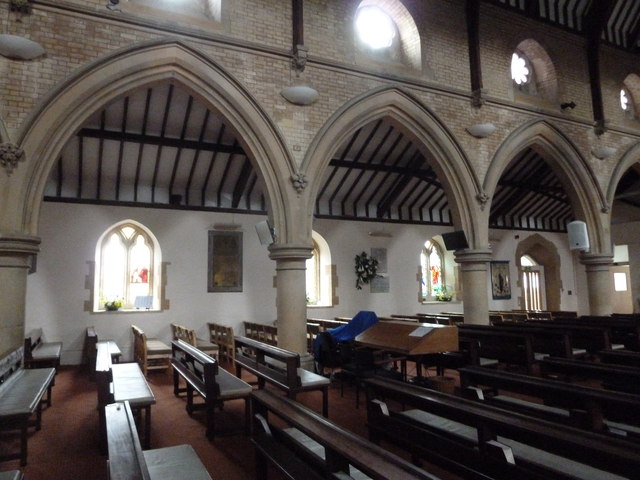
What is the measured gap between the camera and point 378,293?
1184 cm

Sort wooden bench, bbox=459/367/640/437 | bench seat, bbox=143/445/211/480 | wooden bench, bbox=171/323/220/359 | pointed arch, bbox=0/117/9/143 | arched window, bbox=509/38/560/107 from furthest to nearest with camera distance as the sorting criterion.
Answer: arched window, bbox=509/38/560/107 < wooden bench, bbox=171/323/220/359 < pointed arch, bbox=0/117/9/143 < wooden bench, bbox=459/367/640/437 < bench seat, bbox=143/445/211/480

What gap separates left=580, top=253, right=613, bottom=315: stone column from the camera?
32.0ft

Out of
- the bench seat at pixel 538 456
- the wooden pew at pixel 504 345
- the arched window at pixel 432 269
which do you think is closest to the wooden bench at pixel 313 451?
the bench seat at pixel 538 456

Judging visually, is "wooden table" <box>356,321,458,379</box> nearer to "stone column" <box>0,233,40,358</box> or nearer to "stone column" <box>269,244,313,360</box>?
"stone column" <box>269,244,313,360</box>

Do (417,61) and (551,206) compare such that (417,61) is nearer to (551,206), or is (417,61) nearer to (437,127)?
(437,127)

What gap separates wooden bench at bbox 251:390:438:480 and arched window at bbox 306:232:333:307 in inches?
325

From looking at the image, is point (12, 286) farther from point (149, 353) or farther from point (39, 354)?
point (149, 353)

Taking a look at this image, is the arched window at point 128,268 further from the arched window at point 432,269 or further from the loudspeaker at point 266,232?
the arched window at point 432,269

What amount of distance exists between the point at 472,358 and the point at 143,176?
7.51m

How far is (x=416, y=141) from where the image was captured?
26.2 feet

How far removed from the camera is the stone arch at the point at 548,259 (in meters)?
14.6

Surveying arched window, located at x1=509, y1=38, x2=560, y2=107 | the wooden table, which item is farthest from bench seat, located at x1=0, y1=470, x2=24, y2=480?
arched window, located at x1=509, y1=38, x2=560, y2=107

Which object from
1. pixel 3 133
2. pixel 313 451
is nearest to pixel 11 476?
pixel 313 451

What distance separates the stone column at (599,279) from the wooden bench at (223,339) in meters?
7.45
